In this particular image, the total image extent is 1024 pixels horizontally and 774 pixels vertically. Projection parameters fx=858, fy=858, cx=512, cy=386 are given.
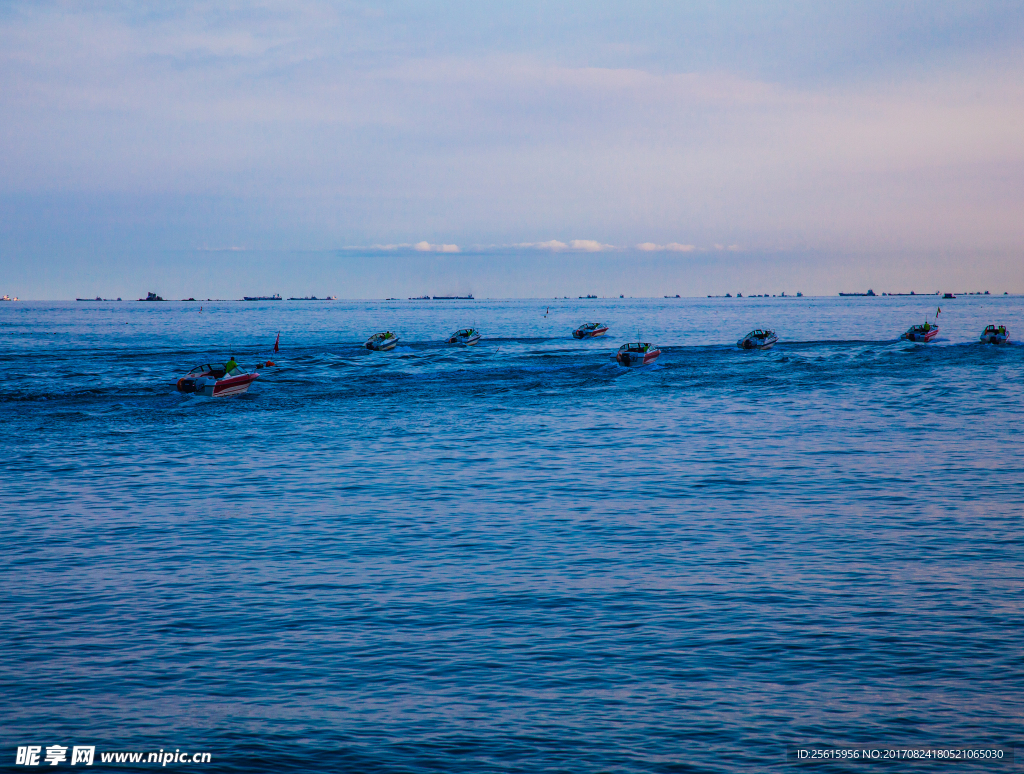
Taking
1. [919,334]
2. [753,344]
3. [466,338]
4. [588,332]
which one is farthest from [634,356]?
[919,334]

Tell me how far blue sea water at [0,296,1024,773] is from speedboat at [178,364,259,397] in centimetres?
1441

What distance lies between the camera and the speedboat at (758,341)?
334ft

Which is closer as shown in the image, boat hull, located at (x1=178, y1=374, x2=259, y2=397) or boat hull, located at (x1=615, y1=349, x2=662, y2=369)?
boat hull, located at (x1=178, y1=374, x2=259, y2=397)

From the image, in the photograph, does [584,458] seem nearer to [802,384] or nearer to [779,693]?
[779,693]

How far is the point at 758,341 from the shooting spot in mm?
102312

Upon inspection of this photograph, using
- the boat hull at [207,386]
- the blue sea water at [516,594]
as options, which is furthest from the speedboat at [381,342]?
the blue sea water at [516,594]

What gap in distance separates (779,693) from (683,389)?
52354 mm

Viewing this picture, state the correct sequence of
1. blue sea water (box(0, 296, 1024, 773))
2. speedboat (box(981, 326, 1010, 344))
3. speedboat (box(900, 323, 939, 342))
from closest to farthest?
blue sea water (box(0, 296, 1024, 773)) < speedboat (box(981, 326, 1010, 344)) < speedboat (box(900, 323, 939, 342))

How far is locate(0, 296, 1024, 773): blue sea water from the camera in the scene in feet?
41.0

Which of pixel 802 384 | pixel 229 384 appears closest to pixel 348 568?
pixel 229 384

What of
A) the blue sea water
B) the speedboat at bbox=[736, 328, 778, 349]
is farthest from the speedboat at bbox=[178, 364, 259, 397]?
the speedboat at bbox=[736, 328, 778, 349]

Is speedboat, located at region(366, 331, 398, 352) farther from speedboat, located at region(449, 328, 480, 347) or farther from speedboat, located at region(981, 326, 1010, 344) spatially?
speedboat, located at region(981, 326, 1010, 344)

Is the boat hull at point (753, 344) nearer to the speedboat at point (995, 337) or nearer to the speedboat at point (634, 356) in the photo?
the speedboat at point (634, 356)

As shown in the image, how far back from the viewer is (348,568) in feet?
67.6
